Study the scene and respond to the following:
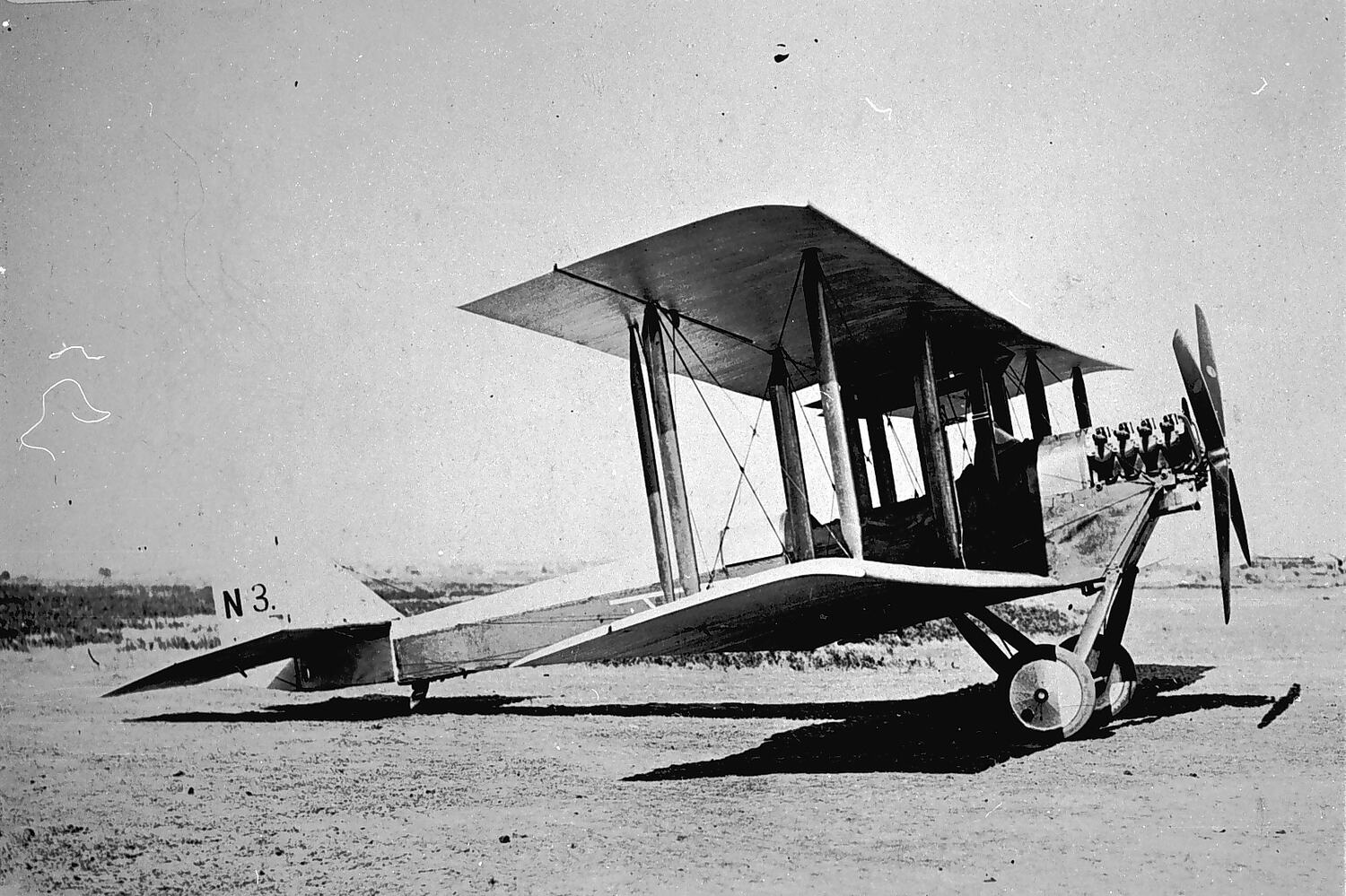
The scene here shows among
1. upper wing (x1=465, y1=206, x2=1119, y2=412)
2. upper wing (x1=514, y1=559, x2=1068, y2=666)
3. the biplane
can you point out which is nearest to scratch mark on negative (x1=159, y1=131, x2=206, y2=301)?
the biplane

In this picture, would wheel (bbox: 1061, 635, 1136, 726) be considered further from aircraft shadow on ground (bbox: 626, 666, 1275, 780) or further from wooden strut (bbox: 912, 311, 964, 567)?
wooden strut (bbox: 912, 311, 964, 567)

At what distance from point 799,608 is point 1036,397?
2.66 meters

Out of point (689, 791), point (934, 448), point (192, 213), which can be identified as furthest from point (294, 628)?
point (934, 448)

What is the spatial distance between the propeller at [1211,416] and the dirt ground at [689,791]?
3.61 feet

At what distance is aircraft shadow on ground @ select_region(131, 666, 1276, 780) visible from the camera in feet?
16.5

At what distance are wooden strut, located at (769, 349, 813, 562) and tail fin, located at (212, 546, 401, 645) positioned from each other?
343 centimetres

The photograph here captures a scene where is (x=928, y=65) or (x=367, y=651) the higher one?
(x=928, y=65)

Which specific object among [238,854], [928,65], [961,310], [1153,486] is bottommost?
[238,854]

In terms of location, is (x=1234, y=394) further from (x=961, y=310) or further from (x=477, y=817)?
(x=477, y=817)

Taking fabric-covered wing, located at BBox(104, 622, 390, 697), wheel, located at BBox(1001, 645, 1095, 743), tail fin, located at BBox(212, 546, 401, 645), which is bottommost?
wheel, located at BBox(1001, 645, 1095, 743)

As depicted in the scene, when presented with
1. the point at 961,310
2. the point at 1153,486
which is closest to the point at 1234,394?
the point at 1153,486

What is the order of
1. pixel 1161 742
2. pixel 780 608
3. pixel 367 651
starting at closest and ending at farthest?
1. pixel 780 608
2. pixel 1161 742
3. pixel 367 651

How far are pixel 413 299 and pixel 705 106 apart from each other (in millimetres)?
2323

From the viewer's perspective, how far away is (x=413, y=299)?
605 cm
